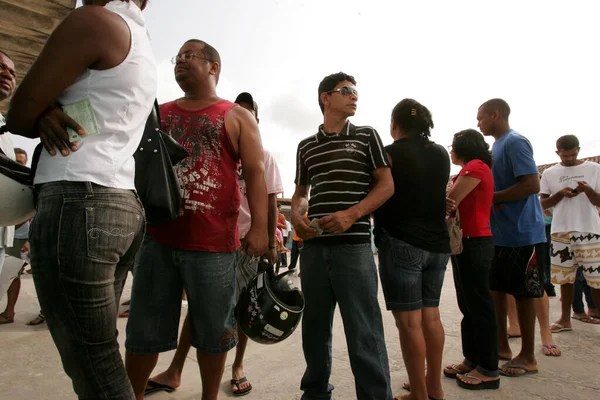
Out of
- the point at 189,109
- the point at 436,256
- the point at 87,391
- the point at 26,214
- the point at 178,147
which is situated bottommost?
the point at 87,391

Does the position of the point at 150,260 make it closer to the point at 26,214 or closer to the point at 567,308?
the point at 26,214

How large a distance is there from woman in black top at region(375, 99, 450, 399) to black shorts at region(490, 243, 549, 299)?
104cm

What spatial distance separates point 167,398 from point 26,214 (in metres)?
1.69

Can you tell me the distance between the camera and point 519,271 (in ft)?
9.84

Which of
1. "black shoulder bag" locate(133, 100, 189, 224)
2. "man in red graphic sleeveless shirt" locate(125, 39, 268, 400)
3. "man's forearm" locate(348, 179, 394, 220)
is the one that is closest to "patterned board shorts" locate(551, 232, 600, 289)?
"man's forearm" locate(348, 179, 394, 220)

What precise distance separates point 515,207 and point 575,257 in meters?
1.75

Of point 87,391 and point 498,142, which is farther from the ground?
point 498,142

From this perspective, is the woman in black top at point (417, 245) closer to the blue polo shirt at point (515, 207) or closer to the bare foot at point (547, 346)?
the blue polo shirt at point (515, 207)

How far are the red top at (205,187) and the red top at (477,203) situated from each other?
179 centimetres

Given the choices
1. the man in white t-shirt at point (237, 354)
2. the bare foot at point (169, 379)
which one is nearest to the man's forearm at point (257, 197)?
the man in white t-shirt at point (237, 354)

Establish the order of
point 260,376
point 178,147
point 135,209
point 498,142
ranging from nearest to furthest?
point 135,209
point 178,147
point 260,376
point 498,142

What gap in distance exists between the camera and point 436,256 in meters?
2.31

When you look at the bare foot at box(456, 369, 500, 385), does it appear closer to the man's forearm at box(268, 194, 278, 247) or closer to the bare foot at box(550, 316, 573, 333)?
the man's forearm at box(268, 194, 278, 247)

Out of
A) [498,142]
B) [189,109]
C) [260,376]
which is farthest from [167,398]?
[498,142]
